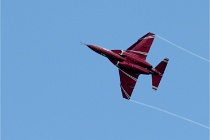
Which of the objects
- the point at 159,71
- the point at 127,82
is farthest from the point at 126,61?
the point at 159,71

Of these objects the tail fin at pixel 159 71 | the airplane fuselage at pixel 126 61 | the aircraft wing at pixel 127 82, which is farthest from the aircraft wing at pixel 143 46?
the aircraft wing at pixel 127 82

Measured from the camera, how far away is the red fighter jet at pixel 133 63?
203 ft

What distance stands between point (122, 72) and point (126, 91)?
2.51 meters

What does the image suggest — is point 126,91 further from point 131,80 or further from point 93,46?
point 93,46

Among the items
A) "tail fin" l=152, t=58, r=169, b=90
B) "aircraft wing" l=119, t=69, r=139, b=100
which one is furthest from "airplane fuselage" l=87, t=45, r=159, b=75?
"aircraft wing" l=119, t=69, r=139, b=100

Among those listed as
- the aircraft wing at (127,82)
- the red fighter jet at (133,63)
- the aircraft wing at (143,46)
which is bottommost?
the aircraft wing at (127,82)

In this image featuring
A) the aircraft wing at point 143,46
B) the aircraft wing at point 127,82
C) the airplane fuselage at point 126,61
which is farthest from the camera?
the aircraft wing at point 127,82

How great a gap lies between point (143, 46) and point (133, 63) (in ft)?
10.1

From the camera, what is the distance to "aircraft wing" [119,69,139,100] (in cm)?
6388

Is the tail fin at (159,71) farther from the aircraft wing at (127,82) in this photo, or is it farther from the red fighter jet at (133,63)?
the aircraft wing at (127,82)

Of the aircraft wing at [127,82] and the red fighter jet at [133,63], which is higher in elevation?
the red fighter jet at [133,63]

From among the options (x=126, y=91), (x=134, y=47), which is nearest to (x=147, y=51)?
(x=134, y=47)

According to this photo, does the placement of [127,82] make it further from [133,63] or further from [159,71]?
[159,71]

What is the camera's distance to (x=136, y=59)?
62.2 metres
